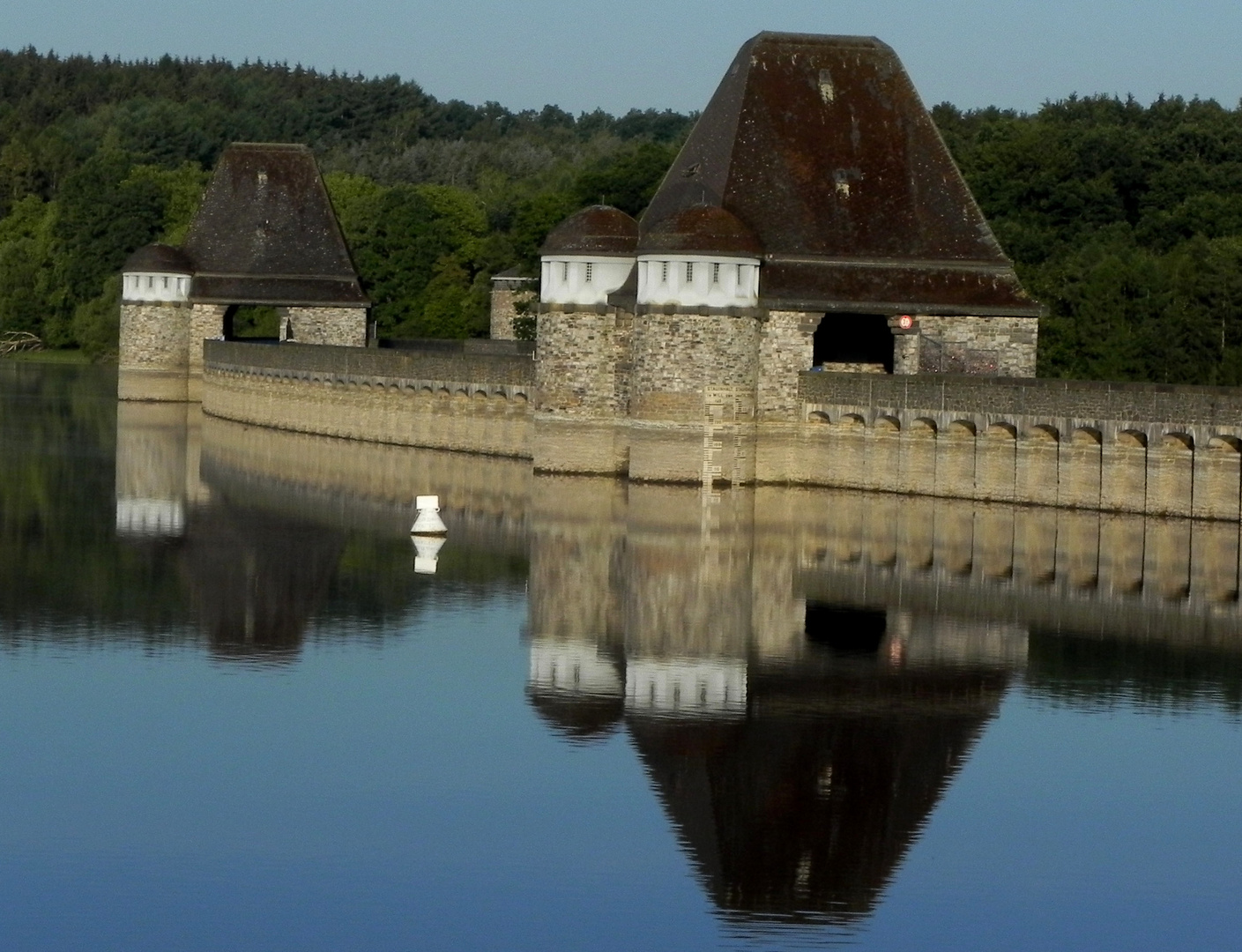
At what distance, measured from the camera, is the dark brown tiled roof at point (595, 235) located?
119 feet

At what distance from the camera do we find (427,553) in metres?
28.3

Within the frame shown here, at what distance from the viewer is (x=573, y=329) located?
36.0 m

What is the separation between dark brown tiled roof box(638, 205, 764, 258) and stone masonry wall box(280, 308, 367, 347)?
2340 cm

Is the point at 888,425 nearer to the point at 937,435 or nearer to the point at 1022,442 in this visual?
the point at 937,435

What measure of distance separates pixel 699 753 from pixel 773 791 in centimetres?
126

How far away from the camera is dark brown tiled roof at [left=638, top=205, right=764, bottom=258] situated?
3341 cm

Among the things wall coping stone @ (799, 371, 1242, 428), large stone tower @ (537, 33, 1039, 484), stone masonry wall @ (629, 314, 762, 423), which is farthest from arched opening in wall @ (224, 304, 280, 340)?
wall coping stone @ (799, 371, 1242, 428)

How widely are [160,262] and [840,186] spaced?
2458 centimetres

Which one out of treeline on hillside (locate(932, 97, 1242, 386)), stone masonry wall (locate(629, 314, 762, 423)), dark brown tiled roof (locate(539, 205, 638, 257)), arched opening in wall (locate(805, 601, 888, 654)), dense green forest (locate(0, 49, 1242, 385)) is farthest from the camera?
dense green forest (locate(0, 49, 1242, 385))

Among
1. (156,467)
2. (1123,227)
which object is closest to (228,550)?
(156,467)

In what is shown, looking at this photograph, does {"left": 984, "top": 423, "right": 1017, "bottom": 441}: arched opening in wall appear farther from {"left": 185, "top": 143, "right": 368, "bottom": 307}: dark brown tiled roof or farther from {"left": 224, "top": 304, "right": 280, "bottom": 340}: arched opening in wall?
{"left": 224, "top": 304, "right": 280, "bottom": 340}: arched opening in wall

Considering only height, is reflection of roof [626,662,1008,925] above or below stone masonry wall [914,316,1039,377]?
below

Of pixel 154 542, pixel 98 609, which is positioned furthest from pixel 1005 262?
pixel 98 609

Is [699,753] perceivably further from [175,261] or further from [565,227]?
[175,261]
